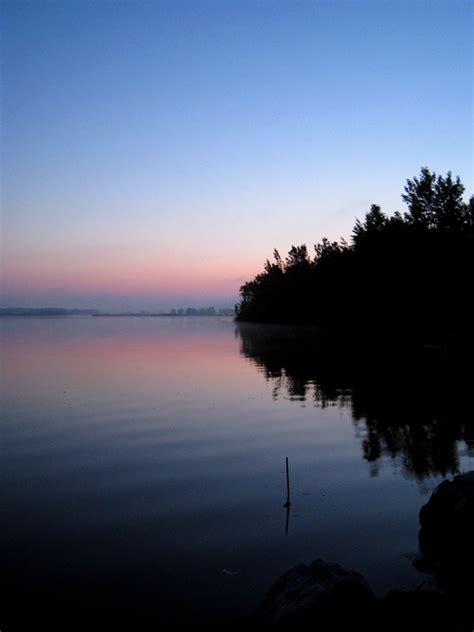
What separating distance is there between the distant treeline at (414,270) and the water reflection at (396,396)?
10813mm

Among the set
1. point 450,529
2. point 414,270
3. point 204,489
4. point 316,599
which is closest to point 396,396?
point 204,489

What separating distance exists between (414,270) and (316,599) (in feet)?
206

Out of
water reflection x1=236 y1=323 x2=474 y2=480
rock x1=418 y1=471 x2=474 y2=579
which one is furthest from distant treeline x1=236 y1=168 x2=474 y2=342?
rock x1=418 y1=471 x2=474 y2=579

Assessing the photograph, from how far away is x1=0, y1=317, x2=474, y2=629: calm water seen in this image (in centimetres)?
815

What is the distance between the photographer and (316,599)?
599 centimetres

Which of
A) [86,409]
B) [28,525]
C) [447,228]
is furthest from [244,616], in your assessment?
[447,228]

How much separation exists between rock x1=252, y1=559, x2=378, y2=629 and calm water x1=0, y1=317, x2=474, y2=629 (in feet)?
3.91

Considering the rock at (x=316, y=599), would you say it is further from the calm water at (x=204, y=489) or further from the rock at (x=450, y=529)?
the rock at (x=450, y=529)

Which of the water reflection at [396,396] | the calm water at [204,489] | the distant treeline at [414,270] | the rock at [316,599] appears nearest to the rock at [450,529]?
the calm water at [204,489]

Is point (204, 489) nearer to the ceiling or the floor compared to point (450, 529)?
nearer to the floor

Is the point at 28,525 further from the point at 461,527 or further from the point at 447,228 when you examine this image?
the point at 447,228

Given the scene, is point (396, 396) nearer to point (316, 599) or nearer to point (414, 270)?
point (316, 599)

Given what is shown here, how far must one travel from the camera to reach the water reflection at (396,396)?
1584 centimetres

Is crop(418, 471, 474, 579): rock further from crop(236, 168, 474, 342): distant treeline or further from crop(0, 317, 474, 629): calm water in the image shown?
crop(236, 168, 474, 342): distant treeline
